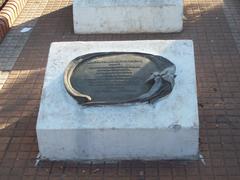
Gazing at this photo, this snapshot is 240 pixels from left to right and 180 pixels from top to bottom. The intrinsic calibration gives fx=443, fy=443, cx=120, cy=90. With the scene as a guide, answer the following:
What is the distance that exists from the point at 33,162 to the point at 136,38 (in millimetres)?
2973

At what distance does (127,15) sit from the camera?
698 centimetres

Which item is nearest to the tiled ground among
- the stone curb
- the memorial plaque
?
the stone curb

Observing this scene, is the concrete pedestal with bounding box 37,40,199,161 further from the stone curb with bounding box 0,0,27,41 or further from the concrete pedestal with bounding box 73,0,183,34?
the stone curb with bounding box 0,0,27,41

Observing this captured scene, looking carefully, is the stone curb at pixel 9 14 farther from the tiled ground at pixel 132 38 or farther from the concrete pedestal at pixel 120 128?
the concrete pedestal at pixel 120 128

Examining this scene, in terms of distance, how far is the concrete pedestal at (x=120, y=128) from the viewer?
446 centimetres

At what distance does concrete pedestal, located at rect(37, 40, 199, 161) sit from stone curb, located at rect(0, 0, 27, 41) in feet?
8.93

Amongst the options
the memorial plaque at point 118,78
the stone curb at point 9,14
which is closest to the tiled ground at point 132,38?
the stone curb at point 9,14

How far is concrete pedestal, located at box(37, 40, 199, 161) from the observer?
176 inches

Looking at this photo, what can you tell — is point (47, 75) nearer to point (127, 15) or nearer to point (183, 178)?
point (183, 178)

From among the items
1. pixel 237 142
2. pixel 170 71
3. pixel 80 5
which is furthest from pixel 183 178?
pixel 80 5

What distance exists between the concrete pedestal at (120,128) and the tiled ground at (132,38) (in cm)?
12

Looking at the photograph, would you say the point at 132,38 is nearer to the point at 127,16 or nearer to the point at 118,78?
the point at 127,16

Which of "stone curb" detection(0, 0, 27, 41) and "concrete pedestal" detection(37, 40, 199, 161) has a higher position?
"concrete pedestal" detection(37, 40, 199, 161)

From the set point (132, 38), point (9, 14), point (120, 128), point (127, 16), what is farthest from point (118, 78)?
point (9, 14)
